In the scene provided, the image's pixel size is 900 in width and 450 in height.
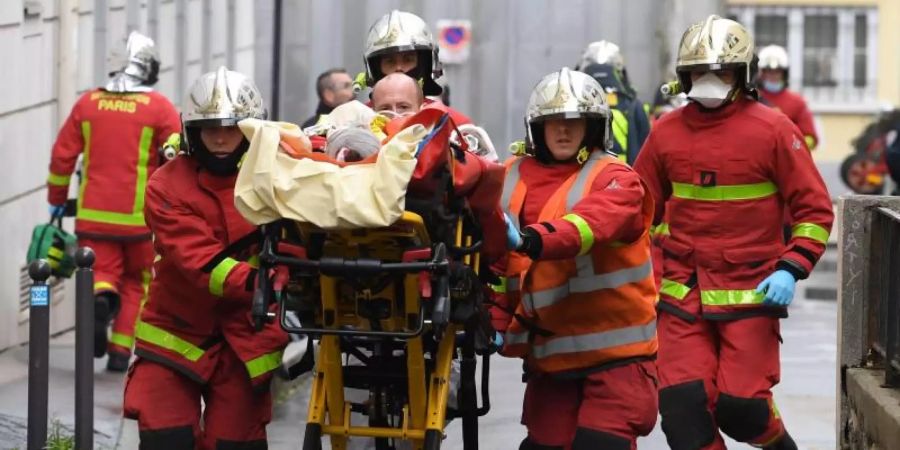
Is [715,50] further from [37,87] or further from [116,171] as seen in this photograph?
[37,87]

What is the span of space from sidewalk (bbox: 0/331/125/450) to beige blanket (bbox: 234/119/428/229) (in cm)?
333

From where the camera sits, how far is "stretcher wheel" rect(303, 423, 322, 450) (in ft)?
22.9

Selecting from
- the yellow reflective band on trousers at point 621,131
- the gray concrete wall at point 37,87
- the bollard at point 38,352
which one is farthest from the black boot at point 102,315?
the bollard at point 38,352

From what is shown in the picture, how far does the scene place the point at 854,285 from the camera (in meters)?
8.73

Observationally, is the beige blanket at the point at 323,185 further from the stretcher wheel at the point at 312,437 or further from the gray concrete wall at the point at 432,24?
the gray concrete wall at the point at 432,24

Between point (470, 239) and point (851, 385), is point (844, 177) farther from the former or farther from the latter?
point (470, 239)

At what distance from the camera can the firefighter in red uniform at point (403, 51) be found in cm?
889

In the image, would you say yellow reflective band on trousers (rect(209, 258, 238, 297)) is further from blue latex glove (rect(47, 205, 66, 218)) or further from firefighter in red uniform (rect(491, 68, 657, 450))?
blue latex glove (rect(47, 205, 66, 218))

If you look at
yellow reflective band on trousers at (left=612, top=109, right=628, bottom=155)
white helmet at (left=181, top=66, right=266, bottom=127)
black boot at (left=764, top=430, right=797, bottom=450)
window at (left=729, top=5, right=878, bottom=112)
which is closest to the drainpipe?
yellow reflective band on trousers at (left=612, top=109, right=628, bottom=155)

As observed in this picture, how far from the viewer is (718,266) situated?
28.7ft

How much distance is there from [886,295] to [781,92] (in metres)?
8.81

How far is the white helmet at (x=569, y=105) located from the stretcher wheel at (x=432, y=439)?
133 centimetres

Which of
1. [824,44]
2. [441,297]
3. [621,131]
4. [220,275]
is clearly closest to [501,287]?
[220,275]

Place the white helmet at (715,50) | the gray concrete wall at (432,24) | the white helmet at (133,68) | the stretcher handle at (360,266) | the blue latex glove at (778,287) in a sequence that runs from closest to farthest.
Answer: the stretcher handle at (360,266)
the blue latex glove at (778,287)
the white helmet at (715,50)
the white helmet at (133,68)
the gray concrete wall at (432,24)
